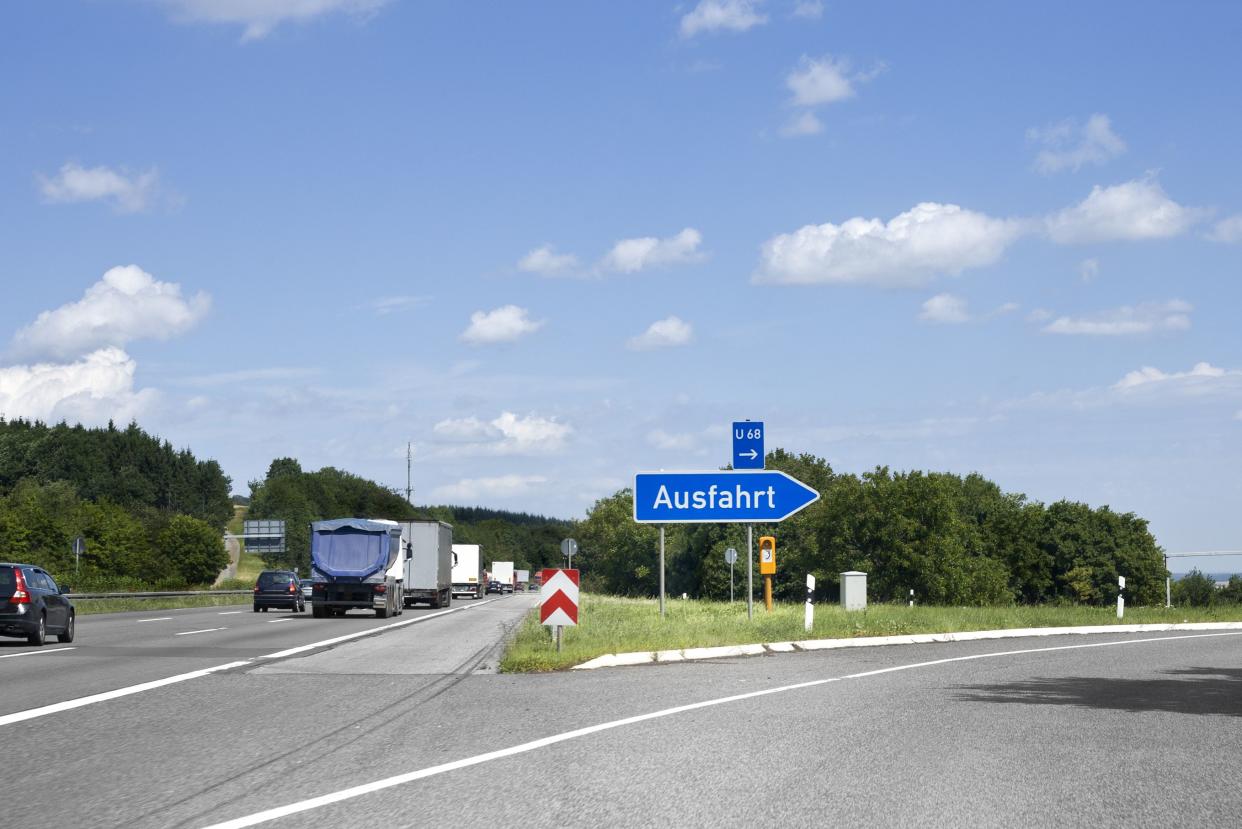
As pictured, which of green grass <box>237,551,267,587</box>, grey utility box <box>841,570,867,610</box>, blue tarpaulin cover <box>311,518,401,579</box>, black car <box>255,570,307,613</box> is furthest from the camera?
green grass <box>237,551,267,587</box>

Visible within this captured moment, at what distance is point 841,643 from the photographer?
920 inches

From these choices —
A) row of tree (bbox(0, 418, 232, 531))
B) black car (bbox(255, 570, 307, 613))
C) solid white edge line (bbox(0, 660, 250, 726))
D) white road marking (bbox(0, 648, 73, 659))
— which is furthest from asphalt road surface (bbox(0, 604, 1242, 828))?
row of tree (bbox(0, 418, 232, 531))

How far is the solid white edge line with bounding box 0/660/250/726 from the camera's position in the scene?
12306mm

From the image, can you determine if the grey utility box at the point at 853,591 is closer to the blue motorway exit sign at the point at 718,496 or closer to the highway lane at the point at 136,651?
the blue motorway exit sign at the point at 718,496

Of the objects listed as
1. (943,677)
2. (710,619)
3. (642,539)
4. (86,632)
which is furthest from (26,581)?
(642,539)

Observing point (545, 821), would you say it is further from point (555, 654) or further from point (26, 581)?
point (26, 581)

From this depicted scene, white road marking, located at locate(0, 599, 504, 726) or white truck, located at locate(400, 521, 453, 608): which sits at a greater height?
white truck, located at locate(400, 521, 453, 608)

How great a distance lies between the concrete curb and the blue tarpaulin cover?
18028 millimetres

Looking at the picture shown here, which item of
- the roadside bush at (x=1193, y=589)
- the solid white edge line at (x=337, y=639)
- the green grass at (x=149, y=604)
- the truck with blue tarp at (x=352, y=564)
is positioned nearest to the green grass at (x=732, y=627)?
the solid white edge line at (x=337, y=639)

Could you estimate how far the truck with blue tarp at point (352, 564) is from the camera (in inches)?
1518

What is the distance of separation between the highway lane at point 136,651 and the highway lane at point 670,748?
1.31m

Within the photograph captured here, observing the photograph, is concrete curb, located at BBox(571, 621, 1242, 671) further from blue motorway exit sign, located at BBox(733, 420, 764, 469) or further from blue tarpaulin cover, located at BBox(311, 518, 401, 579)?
blue tarpaulin cover, located at BBox(311, 518, 401, 579)

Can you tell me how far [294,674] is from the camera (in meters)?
17.3

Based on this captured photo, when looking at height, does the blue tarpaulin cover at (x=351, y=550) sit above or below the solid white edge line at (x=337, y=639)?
above
